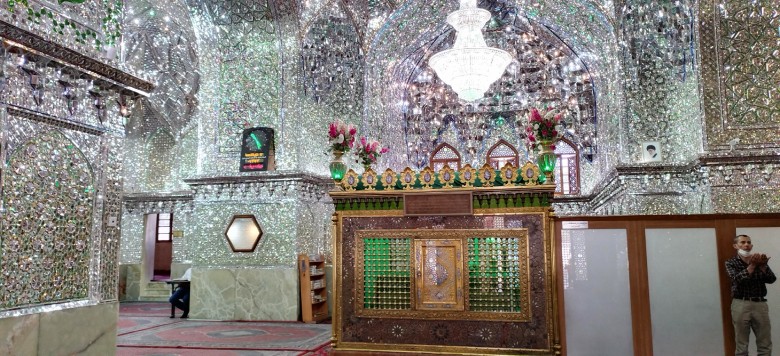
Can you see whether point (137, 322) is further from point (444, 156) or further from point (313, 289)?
point (444, 156)

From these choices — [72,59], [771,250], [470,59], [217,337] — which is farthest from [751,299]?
[217,337]

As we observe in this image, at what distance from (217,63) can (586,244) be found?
7.23 m

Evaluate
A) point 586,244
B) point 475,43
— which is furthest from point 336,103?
point 586,244

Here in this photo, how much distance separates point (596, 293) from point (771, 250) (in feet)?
5.47

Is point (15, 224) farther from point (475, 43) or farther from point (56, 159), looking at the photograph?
point (475, 43)

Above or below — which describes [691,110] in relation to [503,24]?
below

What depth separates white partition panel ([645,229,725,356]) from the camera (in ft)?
18.1

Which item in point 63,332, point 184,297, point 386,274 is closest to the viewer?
point 63,332

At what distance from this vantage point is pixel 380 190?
5945 millimetres

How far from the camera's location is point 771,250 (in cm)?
557

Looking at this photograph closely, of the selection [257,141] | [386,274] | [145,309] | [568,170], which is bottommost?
[145,309]

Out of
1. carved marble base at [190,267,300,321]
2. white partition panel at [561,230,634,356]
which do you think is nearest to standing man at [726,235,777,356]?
white partition panel at [561,230,634,356]

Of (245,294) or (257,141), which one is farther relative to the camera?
(257,141)

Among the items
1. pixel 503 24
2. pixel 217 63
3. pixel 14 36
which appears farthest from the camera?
pixel 503 24
